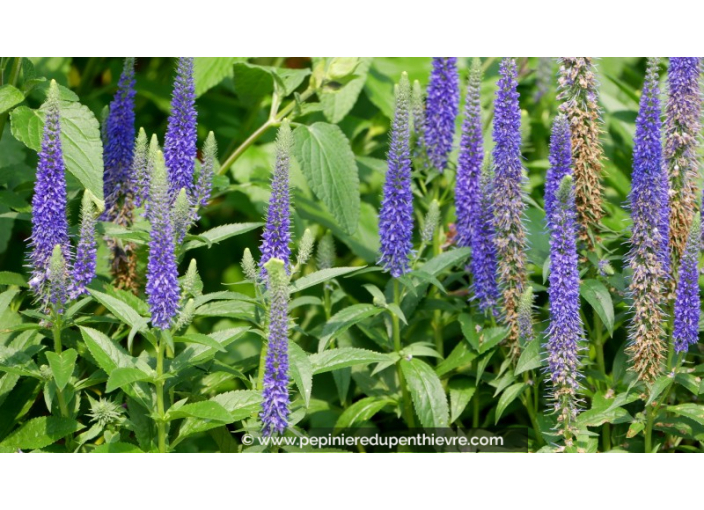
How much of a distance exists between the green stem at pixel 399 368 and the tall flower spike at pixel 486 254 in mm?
213

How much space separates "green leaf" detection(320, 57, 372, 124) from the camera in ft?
9.11

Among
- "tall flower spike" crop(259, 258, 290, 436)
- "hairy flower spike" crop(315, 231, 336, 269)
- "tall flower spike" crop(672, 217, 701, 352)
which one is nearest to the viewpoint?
"tall flower spike" crop(259, 258, 290, 436)

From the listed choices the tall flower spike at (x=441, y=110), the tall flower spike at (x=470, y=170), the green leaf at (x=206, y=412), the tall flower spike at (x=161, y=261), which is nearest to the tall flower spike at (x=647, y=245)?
the tall flower spike at (x=470, y=170)

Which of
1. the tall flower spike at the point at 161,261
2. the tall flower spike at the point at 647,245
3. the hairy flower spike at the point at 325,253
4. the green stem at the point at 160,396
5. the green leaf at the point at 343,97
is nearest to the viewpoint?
the tall flower spike at the point at 161,261

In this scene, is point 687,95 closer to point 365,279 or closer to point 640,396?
point 640,396

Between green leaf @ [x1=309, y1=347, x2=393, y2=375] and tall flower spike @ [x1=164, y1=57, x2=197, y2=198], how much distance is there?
54 cm

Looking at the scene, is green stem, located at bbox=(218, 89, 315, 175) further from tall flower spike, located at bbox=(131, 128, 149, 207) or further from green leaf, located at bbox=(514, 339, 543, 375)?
green leaf, located at bbox=(514, 339, 543, 375)

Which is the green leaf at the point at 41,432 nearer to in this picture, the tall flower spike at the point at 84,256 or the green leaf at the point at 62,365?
the green leaf at the point at 62,365

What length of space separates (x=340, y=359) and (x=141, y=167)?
686 millimetres

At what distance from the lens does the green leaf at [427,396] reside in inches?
87.8

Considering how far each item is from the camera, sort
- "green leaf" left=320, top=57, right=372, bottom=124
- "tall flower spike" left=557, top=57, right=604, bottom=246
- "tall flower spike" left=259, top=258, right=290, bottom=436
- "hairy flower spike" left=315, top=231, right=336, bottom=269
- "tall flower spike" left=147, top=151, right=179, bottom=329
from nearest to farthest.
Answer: "tall flower spike" left=259, top=258, right=290, bottom=436, "tall flower spike" left=147, top=151, right=179, bottom=329, "tall flower spike" left=557, top=57, right=604, bottom=246, "hairy flower spike" left=315, top=231, right=336, bottom=269, "green leaf" left=320, top=57, right=372, bottom=124

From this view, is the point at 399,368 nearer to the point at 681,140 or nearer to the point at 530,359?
the point at 530,359

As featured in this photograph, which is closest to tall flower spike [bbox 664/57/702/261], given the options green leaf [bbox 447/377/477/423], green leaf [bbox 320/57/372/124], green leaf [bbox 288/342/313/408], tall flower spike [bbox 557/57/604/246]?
tall flower spike [bbox 557/57/604/246]

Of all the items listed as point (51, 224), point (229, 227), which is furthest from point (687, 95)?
point (51, 224)
